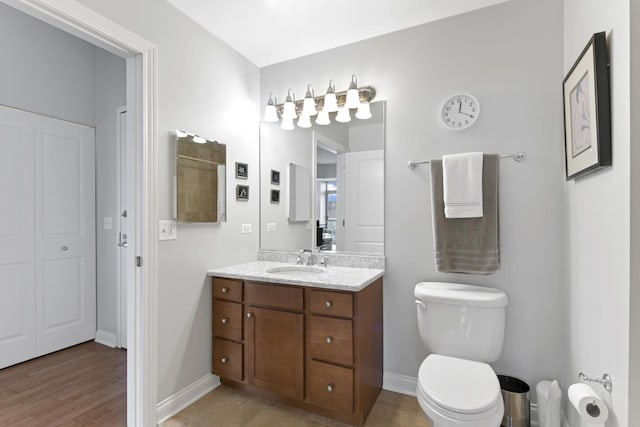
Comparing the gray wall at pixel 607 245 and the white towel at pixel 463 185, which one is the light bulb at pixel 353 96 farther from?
the gray wall at pixel 607 245

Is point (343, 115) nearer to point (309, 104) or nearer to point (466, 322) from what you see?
point (309, 104)

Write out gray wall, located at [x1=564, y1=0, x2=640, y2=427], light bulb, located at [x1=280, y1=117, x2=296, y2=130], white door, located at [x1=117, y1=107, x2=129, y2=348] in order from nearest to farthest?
1. gray wall, located at [x1=564, y1=0, x2=640, y2=427]
2. light bulb, located at [x1=280, y1=117, x2=296, y2=130]
3. white door, located at [x1=117, y1=107, x2=129, y2=348]

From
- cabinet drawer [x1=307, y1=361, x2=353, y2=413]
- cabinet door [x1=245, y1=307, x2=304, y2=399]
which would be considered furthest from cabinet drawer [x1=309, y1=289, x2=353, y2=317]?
cabinet drawer [x1=307, y1=361, x2=353, y2=413]

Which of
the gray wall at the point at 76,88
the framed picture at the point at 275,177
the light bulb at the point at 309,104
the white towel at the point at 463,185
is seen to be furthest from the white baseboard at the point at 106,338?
the white towel at the point at 463,185

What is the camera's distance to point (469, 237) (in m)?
1.90

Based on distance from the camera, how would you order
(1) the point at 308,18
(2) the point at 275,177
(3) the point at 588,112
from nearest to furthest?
1. (3) the point at 588,112
2. (1) the point at 308,18
3. (2) the point at 275,177

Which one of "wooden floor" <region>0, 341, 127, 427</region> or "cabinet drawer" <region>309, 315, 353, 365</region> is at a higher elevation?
"cabinet drawer" <region>309, 315, 353, 365</region>

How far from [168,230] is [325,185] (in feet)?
3.70

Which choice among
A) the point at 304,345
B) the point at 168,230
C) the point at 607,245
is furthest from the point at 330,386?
the point at 607,245

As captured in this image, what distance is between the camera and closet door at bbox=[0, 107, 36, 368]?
8.07 ft

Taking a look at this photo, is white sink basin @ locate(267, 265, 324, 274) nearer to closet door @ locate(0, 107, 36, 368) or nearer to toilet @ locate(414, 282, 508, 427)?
toilet @ locate(414, 282, 508, 427)

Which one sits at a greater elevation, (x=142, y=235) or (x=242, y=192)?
(x=242, y=192)

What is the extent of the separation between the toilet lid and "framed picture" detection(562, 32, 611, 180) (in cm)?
100

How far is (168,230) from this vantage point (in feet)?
6.32
